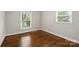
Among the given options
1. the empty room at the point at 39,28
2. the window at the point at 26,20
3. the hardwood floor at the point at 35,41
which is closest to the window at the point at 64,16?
the empty room at the point at 39,28

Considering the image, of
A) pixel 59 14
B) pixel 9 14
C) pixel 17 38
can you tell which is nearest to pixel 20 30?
pixel 17 38

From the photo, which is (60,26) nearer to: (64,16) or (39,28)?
(64,16)

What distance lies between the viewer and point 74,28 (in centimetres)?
123

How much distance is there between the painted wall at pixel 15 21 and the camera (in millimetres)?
1227

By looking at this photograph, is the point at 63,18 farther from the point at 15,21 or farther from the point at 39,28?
the point at 15,21

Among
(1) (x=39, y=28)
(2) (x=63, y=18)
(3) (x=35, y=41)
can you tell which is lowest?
(3) (x=35, y=41)

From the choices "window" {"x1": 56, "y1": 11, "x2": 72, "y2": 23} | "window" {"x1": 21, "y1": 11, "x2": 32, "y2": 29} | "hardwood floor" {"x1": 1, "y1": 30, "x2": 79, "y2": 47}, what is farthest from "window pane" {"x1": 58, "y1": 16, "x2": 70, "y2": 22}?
"window" {"x1": 21, "y1": 11, "x2": 32, "y2": 29}

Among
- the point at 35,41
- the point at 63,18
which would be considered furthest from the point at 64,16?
the point at 35,41

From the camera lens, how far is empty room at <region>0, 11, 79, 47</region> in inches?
48.4

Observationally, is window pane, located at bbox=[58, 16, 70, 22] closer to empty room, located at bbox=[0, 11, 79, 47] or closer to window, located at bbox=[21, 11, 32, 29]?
empty room, located at bbox=[0, 11, 79, 47]

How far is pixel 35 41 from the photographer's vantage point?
1264 millimetres

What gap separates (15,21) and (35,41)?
298 mm

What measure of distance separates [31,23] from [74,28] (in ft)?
1.49

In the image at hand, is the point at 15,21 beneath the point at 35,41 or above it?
above
